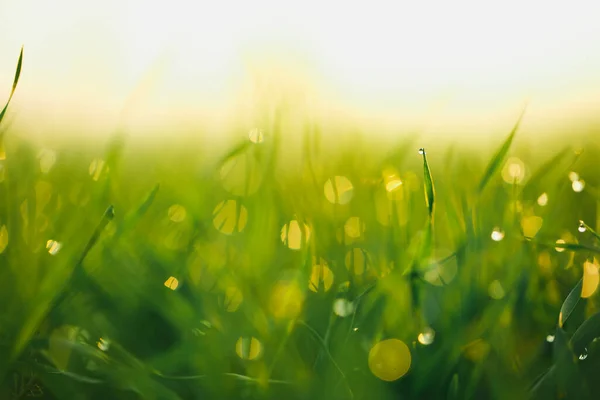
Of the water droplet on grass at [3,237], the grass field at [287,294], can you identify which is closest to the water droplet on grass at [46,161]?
the grass field at [287,294]

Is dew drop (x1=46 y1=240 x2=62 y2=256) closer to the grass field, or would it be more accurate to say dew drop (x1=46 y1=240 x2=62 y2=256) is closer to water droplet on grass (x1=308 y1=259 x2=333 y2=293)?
the grass field

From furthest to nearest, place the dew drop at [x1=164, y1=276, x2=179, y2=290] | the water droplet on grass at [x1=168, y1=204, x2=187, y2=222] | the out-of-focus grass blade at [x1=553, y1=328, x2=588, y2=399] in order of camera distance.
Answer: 1. the water droplet on grass at [x1=168, y1=204, x2=187, y2=222]
2. the dew drop at [x1=164, y1=276, x2=179, y2=290]
3. the out-of-focus grass blade at [x1=553, y1=328, x2=588, y2=399]

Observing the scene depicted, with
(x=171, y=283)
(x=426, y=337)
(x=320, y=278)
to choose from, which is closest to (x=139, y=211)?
(x=171, y=283)

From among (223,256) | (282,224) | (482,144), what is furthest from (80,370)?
(482,144)

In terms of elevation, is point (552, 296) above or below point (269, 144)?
below

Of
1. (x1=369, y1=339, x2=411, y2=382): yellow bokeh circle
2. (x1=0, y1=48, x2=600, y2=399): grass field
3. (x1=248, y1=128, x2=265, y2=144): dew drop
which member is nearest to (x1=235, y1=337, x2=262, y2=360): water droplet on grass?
(x1=0, y1=48, x2=600, y2=399): grass field

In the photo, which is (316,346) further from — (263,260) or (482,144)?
(482,144)

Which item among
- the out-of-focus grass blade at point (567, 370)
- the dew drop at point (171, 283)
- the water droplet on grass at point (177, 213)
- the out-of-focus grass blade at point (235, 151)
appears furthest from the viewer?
the water droplet on grass at point (177, 213)

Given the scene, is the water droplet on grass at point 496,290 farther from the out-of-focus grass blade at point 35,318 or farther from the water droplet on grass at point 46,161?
the water droplet on grass at point 46,161
